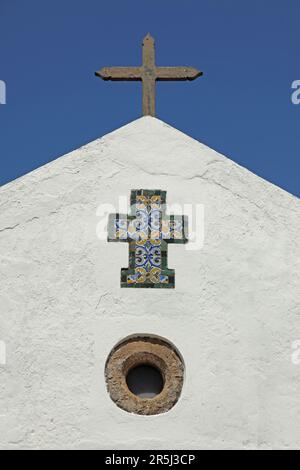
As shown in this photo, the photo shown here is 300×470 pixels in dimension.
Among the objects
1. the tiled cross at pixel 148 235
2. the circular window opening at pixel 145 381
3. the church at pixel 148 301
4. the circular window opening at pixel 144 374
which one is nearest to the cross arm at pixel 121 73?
the church at pixel 148 301

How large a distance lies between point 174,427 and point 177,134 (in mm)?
2574

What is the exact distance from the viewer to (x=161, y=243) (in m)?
6.68

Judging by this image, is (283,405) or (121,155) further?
(121,155)

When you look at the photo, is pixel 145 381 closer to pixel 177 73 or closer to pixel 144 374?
pixel 144 374

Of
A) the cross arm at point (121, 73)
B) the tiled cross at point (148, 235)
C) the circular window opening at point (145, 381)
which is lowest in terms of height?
the circular window opening at point (145, 381)

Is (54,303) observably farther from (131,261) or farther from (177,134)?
(177,134)

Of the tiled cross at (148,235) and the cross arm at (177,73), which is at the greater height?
the cross arm at (177,73)

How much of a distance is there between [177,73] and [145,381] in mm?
2863

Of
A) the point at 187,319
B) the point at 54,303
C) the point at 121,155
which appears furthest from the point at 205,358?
the point at 121,155

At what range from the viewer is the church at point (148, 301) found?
6.11m

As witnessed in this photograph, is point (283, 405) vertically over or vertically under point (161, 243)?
under

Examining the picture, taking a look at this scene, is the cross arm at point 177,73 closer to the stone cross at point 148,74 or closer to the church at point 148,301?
the stone cross at point 148,74

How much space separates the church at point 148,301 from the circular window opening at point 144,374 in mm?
11
